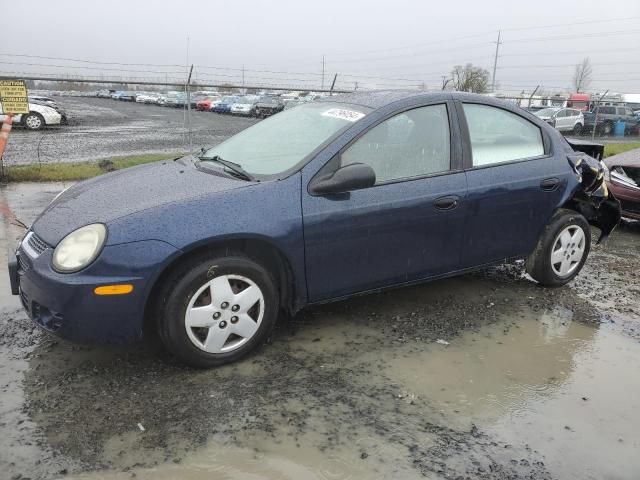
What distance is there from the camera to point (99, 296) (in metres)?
2.81

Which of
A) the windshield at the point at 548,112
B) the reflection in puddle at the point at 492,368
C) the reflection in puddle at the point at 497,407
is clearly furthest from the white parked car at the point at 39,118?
the windshield at the point at 548,112

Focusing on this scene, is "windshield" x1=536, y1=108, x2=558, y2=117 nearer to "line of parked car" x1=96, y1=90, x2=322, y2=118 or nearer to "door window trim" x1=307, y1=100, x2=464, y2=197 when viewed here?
"line of parked car" x1=96, y1=90, x2=322, y2=118

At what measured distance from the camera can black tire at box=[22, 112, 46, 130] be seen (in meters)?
19.0

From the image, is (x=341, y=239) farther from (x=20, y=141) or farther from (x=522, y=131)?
(x=20, y=141)

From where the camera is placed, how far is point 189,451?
2.51 meters

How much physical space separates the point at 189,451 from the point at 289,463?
457 mm

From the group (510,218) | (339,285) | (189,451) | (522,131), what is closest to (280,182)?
(339,285)

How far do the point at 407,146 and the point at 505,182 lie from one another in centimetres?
83

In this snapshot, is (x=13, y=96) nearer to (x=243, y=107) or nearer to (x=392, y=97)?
(x=392, y=97)

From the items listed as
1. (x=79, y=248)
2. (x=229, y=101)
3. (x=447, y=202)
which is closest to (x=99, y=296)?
(x=79, y=248)

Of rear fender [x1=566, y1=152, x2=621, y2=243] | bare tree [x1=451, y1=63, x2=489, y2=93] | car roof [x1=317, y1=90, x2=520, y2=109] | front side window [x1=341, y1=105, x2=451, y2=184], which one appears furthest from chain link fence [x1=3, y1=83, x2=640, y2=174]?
bare tree [x1=451, y1=63, x2=489, y2=93]

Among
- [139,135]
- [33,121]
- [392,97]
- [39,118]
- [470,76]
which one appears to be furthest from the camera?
[470,76]

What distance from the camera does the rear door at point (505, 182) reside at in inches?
154

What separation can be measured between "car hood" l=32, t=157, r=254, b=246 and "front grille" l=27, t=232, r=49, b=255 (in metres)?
0.03
